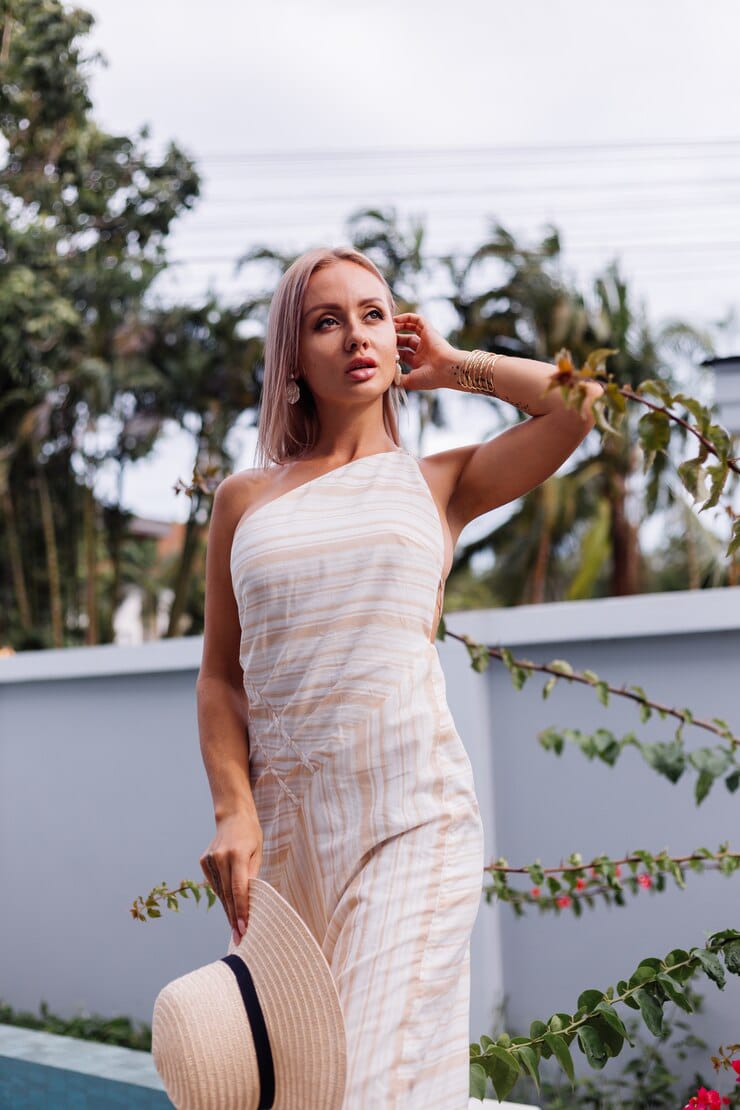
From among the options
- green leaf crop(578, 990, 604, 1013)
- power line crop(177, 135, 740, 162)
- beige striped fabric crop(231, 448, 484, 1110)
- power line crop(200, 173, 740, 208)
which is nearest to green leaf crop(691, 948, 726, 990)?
green leaf crop(578, 990, 604, 1013)

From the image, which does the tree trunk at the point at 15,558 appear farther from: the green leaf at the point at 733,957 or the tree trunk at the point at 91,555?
the green leaf at the point at 733,957

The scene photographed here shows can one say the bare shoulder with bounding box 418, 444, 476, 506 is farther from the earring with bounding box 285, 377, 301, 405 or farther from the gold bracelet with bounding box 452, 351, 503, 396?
the earring with bounding box 285, 377, 301, 405

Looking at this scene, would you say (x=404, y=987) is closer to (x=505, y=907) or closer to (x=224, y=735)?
(x=224, y=735)

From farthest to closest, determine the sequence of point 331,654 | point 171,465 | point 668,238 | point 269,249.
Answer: point 668,238 < point 171,465 < point 269,249 < point 331,654

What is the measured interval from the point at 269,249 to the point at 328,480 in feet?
37.7

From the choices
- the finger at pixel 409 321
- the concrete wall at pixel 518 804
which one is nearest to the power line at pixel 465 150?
the concrete wall at pixel 518 804

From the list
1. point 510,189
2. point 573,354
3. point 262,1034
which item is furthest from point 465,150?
point 262,1034

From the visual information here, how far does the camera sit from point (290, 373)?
1.67 m

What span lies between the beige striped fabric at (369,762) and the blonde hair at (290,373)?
5.0 inches

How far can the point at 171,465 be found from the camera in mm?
14594

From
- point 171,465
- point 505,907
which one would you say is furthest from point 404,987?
point 171,465

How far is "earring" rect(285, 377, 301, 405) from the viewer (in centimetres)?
168

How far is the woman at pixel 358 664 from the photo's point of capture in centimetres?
140

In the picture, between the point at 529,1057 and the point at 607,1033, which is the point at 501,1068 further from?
the point at 607,1033
